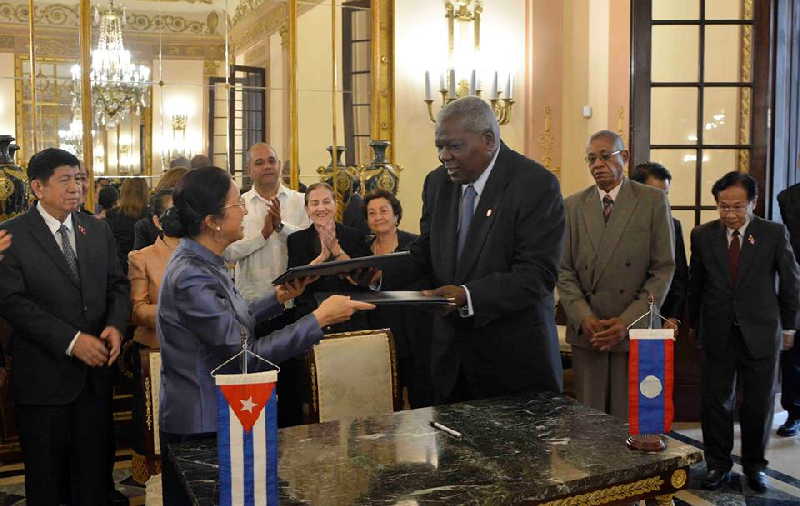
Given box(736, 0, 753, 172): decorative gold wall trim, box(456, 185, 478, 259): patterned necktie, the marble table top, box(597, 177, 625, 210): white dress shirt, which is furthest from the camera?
box(736, 0, 753, 172): decorative gold wall trim

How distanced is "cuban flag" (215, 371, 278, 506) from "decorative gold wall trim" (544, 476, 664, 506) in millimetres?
674

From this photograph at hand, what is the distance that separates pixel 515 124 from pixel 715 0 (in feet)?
5.40

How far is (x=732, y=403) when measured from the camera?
4.29 meters

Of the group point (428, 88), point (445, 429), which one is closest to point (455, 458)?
point (445, 429)

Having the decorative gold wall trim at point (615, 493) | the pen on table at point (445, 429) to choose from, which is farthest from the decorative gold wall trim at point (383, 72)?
the decorative gold wall trim at point (615, 493)

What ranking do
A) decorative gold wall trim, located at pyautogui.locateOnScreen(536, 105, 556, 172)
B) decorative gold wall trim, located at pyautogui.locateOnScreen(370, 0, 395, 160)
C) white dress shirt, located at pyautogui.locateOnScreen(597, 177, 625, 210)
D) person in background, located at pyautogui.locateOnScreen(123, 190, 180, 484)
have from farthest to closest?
decorative gold wall trim, located at pyautogui.locateOnScreen(536, 105, 556, 172) < decorative gold wall trim, located at pyautogui.locateOnScreen(370, 0, 395, 160) < white dress shirt, located at pyautogui.locateOnScreen(597, 177, 625, 210) < person in background, located at pyautogui.locateOnScreen(123, 190, 180, 484)

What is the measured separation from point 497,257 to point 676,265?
6.84 feet

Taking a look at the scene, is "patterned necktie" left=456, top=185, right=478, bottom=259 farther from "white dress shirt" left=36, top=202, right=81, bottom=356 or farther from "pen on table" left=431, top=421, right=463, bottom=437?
"white dress shirt" left=36, top=202, right=81, bottom=356

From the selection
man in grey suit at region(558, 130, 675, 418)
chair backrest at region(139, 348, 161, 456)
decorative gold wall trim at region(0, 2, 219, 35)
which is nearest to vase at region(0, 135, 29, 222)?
decorative gold wall trim at region(0, 2, 219, 35)

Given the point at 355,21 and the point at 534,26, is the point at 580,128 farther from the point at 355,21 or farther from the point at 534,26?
the point at 355,21

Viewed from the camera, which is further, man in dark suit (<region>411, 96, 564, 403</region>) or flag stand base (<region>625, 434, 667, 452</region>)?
man in dark suit (<region>411, 96, 564, 403</region>)

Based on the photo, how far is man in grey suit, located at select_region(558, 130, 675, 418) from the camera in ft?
12.6

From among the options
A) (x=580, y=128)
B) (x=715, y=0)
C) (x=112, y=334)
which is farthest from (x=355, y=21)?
(x=112, y=334)

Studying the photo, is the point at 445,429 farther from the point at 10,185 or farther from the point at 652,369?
the point at 10,185
